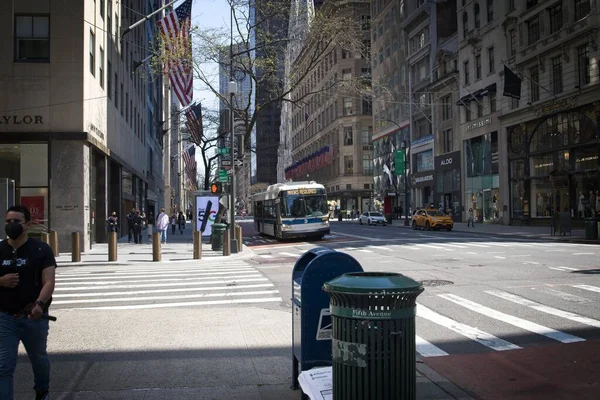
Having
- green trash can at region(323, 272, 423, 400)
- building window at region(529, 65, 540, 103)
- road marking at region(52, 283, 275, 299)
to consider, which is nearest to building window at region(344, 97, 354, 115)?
building window at region(529, 65, 540, 103)

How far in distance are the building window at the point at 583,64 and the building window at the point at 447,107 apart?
20.3 m

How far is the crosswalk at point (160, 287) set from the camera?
11.1 metres

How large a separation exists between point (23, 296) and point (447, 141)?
5519cm

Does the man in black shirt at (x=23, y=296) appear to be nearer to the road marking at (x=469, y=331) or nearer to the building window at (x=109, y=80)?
the road marking at (x=469, y=331)

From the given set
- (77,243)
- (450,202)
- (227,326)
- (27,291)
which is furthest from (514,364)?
(450,202)

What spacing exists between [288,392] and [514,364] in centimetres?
263

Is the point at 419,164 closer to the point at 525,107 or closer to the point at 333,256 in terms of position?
the point at 525,107

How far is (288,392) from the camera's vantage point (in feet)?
18.2

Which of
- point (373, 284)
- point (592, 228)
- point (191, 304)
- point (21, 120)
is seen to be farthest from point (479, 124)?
point (373, 284)

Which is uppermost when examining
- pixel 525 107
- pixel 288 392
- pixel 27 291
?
pixel 525 107

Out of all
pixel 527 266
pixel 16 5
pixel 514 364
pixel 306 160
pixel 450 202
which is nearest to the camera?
pixel 514 364

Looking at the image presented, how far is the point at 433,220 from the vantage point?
4072 centimetres

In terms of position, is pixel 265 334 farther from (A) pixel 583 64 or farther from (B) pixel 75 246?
(A) pixel 583 64

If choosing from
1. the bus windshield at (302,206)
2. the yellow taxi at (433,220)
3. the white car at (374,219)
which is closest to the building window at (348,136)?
the white car at (374,219)
